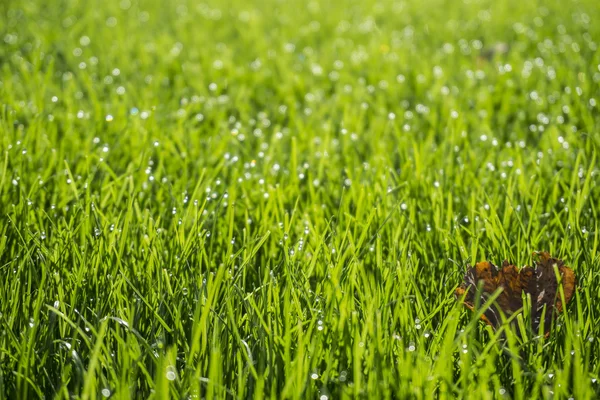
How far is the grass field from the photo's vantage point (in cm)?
112

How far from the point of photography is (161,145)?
7.22 feet

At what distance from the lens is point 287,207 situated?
186 cm

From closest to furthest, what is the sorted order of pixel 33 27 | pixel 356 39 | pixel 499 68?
pixel 499 68 → pixel 33 27 → pixel 356 39

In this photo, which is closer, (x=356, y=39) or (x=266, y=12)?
(x=356, y=39)

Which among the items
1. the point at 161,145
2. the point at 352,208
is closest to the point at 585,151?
the point at 352,208

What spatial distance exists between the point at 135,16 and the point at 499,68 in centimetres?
270

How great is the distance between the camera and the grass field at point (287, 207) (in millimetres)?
1115

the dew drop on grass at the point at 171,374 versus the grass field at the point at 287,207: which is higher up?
the grass field at the point at 287,207

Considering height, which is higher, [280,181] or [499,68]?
[499,68]

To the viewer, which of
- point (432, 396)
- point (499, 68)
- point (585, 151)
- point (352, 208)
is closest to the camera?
point (432, 396)

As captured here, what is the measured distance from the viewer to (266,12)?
16.4 ft

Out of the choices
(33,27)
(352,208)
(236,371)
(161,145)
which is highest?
(33,27)

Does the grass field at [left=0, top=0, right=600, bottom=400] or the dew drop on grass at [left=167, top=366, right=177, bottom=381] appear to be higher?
the grass field at [left=0, top=0, right=600, bottom=400]

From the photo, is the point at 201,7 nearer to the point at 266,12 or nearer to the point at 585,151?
the point at 266,12
